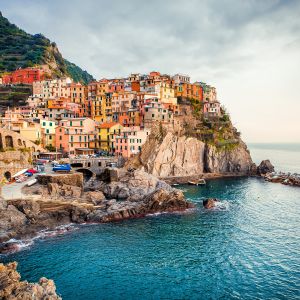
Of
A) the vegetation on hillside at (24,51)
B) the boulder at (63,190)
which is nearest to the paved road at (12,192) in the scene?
the boulder at (63,190)

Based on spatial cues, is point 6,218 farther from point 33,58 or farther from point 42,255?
point 33,58

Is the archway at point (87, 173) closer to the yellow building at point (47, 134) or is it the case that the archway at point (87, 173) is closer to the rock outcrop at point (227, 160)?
the yellow building at point (47, 134)

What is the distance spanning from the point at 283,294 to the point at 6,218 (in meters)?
36.4

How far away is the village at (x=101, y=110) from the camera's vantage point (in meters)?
84.6

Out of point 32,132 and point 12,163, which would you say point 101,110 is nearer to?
point 32,132

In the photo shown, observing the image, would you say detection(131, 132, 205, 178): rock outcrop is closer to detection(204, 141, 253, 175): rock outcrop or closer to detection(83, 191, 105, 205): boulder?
detection(204, 141, 253, 175): rock outcrop

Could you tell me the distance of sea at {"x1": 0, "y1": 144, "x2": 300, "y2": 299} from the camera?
31641 mm

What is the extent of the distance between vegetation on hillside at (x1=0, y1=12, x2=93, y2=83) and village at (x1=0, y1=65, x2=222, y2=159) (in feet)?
55.6

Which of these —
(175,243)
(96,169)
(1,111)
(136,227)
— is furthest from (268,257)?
(1,111)

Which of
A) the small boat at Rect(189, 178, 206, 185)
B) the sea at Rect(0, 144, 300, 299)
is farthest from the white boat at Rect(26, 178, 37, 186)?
the small boat at Rect(189, 178, 206, 185)

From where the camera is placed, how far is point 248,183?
294 ft

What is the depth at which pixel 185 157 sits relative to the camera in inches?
3659

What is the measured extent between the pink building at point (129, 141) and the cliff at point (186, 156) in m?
1.47

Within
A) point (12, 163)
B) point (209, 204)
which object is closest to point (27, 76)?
point (12, 163)
